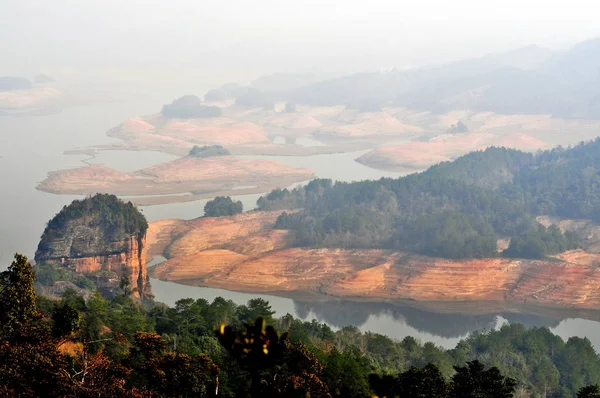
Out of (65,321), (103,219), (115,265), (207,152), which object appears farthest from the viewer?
(207,152)

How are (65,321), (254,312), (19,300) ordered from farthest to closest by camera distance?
1. (254,312)
2. (65,321)
3. (19,300)

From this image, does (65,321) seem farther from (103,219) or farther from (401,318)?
(103,219)

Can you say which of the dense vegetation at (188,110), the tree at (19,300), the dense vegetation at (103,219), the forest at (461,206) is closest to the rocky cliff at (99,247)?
the dense vegetation at (103,219)

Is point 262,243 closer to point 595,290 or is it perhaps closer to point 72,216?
point 72,216

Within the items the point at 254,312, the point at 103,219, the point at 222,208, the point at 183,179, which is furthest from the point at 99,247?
the point at 183,179

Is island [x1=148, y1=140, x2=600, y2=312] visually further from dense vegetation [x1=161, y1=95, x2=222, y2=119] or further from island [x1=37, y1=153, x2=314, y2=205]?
dense vegetation [x1=161, y1=95, x2=222, y2=119]

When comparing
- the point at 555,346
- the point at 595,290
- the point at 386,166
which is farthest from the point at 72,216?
the point at 386,166
